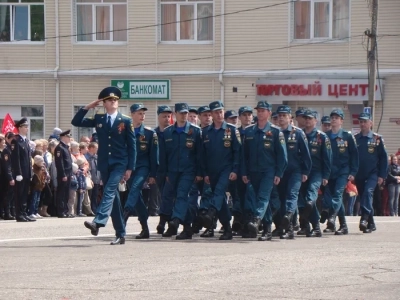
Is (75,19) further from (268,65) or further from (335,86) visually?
(335,86)

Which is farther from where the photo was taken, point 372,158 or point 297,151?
point 372,158

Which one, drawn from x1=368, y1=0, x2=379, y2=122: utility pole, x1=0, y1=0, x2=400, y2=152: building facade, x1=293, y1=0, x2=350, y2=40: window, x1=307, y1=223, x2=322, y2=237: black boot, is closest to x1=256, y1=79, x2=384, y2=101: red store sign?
x1=0, y1=0, x2=400, y2=152: building facade

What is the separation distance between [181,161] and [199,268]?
4399 mm

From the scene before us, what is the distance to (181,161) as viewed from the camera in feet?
54.7

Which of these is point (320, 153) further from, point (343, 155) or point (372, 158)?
point (372, 158)

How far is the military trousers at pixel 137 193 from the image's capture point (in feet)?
53.3

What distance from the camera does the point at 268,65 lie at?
36.7 meters

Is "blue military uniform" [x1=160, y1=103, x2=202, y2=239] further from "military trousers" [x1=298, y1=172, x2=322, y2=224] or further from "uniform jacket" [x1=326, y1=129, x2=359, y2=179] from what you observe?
"uniform jacket" [x1=326, y1=129, x2=359, y2=179]

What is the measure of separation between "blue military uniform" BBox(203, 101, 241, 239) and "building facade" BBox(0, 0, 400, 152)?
1977 cm

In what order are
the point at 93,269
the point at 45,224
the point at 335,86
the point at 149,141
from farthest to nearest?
the point at 335,86
the point at 45,224
the point at 149,141
the point at 93,269

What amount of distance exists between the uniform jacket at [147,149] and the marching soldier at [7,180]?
555 cm

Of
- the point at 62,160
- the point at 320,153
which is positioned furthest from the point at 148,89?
the point at 320,153

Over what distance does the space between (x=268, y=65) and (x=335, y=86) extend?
235 cm

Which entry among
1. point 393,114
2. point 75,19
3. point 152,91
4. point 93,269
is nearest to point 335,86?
point 393,114
